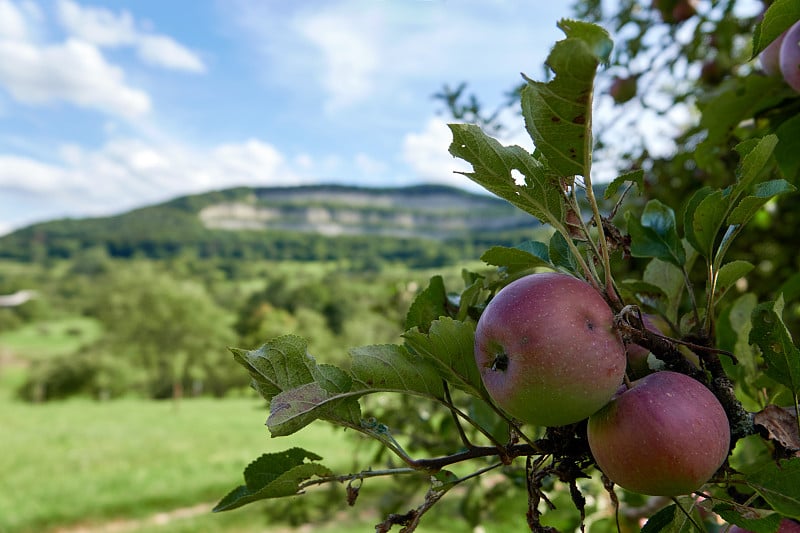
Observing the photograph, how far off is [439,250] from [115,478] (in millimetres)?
39642

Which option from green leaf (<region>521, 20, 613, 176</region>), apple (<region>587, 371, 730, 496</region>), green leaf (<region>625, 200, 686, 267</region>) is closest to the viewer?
green leaf (<region>521, 20, 613, 176</region>)

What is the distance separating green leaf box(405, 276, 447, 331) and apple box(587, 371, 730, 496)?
239 mm

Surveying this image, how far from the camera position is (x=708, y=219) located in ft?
2.16

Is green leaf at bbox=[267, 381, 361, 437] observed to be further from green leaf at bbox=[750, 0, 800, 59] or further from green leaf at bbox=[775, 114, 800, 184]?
green leaf at bbox=[775, 114, 800, 184]

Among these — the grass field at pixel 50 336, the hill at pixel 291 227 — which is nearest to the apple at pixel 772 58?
the grass field at pixel 50 336

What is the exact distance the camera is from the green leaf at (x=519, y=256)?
Answer: 65cm

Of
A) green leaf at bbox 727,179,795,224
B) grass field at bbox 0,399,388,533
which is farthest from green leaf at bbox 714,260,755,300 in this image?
grass field at bbox 0,399,388,533

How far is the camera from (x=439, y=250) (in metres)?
49.0

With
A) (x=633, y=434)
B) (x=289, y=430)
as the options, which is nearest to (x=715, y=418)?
(x=633, y=434)

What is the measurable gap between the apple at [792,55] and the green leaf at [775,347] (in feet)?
1.41

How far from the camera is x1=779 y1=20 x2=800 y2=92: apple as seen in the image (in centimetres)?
84

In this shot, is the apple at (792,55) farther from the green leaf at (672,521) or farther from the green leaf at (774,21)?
the green leaf at (672,521)

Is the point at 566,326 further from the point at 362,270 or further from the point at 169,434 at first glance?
the point at 362,270

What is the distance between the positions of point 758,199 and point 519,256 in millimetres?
241
